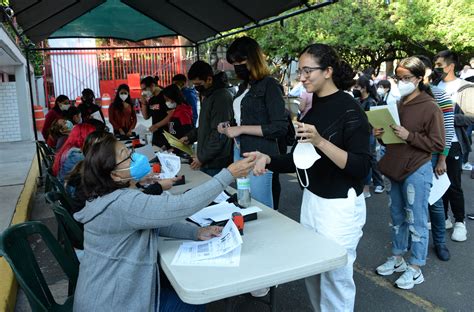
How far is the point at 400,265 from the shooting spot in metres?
3.54

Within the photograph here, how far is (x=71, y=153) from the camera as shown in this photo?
3.77 metres

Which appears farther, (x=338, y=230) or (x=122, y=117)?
(x=122, y=117)

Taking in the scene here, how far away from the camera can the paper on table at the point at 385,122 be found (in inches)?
120

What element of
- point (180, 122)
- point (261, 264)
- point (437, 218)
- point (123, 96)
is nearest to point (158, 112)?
point (180, 122)

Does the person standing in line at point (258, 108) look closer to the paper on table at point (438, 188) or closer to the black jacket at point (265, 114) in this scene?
the black jacket at point (265, 114)

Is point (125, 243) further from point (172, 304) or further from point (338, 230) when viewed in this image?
point (338, 230)

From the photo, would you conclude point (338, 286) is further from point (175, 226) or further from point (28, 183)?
point (28, 183)

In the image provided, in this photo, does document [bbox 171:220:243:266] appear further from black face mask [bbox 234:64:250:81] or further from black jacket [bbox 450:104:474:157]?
black jacket [bbox 450:104:474:157]

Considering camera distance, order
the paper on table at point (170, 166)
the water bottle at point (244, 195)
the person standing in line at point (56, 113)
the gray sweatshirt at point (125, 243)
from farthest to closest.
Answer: the person standing in line at point (56, 113) < the paper on table at point (170, 166) < the water bottle at point (244, 195) < the gray sweatshirt at point (125, 243)

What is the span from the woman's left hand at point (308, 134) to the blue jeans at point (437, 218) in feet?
6.85

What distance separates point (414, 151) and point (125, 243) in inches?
88.8

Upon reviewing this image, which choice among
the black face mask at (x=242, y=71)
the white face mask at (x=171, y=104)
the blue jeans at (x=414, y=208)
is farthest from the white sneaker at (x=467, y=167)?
the black face mask at (x=242, y=71)

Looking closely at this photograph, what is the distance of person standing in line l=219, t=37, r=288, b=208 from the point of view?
3100 millimetres

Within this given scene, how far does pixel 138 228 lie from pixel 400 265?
2575 mm
